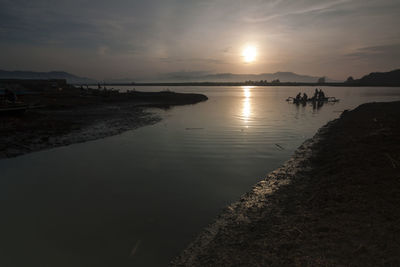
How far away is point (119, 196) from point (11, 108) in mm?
21403

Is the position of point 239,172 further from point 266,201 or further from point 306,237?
point 306,237

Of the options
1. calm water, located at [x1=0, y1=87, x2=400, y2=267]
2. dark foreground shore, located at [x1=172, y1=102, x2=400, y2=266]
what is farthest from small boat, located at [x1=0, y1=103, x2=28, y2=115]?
dark foreground shore, located at [x1=172, y1=102, x2=400, y2=266]

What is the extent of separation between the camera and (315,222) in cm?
495

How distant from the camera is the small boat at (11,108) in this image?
20.8 m

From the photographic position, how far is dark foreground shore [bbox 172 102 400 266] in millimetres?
3902

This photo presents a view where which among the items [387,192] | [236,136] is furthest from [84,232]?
[236,136]

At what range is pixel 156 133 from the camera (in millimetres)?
17984

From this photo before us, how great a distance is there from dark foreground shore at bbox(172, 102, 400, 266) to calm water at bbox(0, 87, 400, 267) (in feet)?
2.54

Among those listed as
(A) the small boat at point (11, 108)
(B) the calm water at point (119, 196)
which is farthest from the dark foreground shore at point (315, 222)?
(A) the small boat at point (11, 108)

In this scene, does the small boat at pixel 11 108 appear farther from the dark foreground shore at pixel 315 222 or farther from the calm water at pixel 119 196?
the dark foreground shore at pixel 315 222

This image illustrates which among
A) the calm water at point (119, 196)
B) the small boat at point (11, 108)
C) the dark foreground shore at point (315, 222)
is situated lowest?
the calm water at point (119, 196)

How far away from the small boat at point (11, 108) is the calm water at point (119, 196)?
43.4 feet

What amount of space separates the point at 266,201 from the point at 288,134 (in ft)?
38.7

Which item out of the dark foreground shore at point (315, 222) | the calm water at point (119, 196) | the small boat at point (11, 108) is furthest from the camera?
the small boat at point (11, 108)
